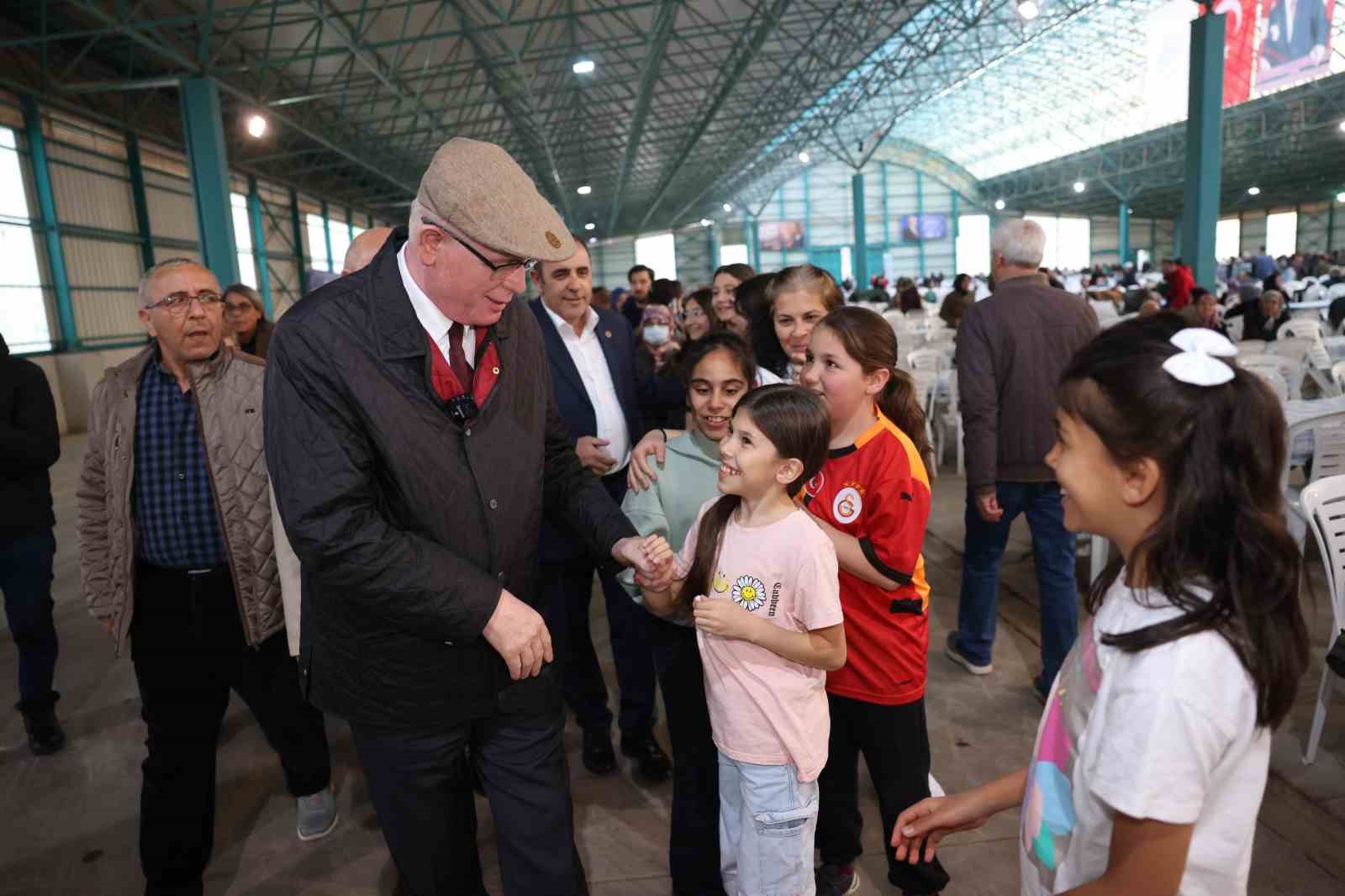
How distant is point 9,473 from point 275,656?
1.52 m

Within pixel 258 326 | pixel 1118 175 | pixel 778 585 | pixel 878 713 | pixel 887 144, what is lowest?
pixel 878 713

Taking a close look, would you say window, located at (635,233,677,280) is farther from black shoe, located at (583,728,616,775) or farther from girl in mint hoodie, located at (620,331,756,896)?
girl in mint hoodie, located at (620,331,756,896)

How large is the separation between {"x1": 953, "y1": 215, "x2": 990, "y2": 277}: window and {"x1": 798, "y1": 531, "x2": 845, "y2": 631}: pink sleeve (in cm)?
4375

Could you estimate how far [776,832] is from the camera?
1876 mm

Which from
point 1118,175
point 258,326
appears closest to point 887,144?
point 1118,175

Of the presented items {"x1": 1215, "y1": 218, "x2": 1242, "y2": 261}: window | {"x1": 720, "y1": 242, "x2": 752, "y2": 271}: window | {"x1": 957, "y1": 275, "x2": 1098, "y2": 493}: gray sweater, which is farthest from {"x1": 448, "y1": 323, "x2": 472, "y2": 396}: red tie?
{"x1": 1215, "y1": 218, "x2": 1242, "y2": 261}: window

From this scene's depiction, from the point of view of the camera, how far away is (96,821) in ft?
9.66

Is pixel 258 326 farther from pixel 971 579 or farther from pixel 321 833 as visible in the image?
pixel 971 579

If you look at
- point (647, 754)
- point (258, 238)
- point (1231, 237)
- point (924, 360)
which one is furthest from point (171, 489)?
point (1231, 237)

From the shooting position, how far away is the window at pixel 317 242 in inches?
883

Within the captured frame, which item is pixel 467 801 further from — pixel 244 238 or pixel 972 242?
pixel 972 242

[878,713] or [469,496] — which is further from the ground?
[469,496]

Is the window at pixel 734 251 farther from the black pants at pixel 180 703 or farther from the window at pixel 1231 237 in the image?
the black pants at pixel 180 703

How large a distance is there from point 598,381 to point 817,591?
4.83ft
